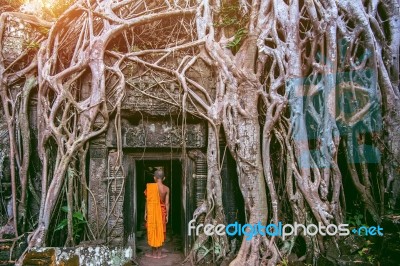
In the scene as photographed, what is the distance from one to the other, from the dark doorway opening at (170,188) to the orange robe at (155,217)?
1.08 m

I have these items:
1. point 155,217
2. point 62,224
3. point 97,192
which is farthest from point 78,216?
point 155,217

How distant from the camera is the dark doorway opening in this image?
5.89m

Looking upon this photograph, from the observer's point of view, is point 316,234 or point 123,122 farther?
point 123,122

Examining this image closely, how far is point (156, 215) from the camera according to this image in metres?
4.38

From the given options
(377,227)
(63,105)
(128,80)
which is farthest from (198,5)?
(377,227)

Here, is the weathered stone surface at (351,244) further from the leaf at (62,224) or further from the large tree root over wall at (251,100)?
the leaf at (62,224)

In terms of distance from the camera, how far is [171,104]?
409cm

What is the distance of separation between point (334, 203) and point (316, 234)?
0.42 metres

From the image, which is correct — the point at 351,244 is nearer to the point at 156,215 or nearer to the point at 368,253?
the point at 368,253

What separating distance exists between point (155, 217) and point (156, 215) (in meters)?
0.03

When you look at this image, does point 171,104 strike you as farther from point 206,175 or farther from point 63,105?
point 63,105

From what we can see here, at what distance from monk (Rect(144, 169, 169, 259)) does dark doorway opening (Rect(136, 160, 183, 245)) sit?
102cm

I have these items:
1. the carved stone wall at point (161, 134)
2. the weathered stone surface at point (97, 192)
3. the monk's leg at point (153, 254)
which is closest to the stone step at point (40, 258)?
the weathered stone surface at point (97, 192)

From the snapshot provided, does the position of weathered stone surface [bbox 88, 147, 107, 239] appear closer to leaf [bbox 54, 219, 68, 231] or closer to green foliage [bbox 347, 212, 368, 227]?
leaf [bbox 54, 219, 68, 231]
